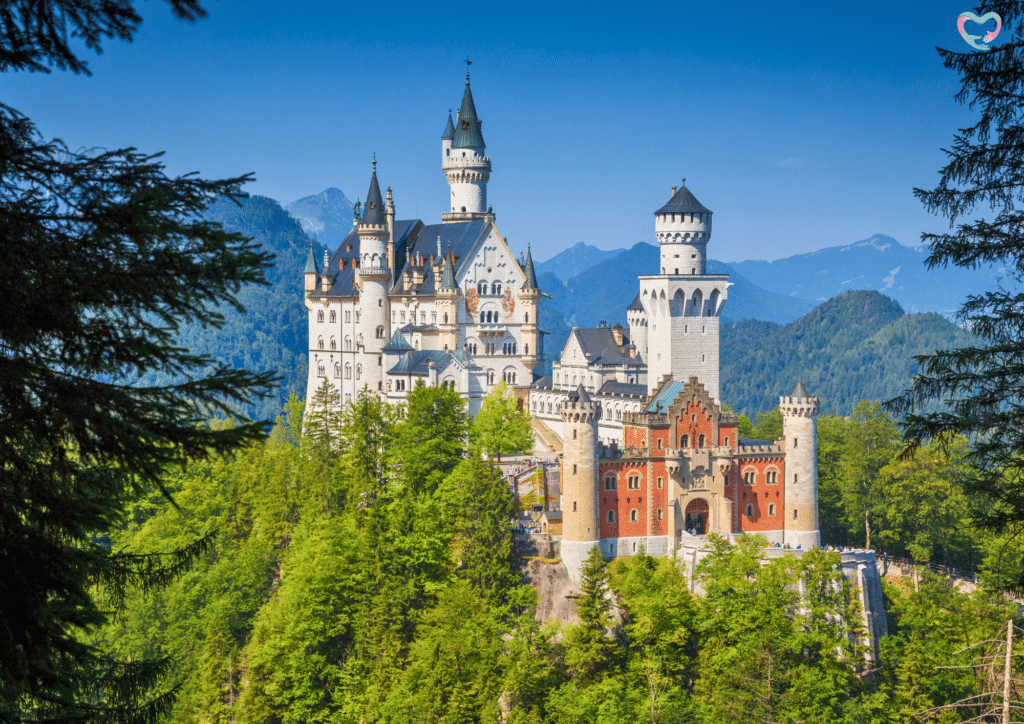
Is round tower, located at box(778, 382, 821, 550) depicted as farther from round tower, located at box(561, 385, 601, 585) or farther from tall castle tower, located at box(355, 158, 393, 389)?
tall castle tower, located at box(355, 158, 393, 389)

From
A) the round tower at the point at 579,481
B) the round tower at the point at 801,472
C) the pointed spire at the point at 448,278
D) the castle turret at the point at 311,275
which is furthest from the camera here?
the castle turret at the point at 311,275

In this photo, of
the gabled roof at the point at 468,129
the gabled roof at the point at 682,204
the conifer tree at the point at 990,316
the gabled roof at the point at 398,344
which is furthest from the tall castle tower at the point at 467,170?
the conifer tree at the point at 990,316

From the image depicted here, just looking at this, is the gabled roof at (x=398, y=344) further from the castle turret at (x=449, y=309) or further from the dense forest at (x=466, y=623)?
the dense forest at (x=466, y=623)

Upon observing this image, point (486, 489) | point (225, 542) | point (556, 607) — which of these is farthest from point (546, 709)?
point (225, 542)

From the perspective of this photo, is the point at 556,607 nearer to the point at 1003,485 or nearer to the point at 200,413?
the point at 1003,485

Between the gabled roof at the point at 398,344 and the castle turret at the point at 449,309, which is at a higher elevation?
the castle turret at the point at 449,309

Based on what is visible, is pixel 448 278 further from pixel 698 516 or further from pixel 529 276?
pixel 698 516

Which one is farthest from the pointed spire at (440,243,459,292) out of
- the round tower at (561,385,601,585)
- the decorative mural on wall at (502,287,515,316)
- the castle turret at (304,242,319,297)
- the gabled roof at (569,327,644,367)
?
the round tower at (561,385,601,585)
